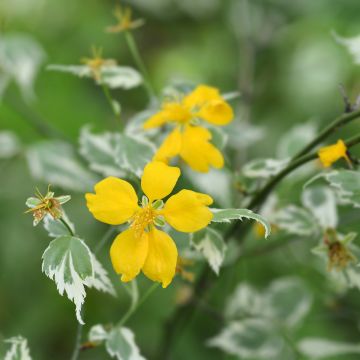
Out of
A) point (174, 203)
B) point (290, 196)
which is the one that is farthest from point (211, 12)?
point (174, 203)

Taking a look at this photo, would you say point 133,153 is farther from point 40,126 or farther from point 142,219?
point 40,126

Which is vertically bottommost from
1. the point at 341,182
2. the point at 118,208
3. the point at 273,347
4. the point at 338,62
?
the point at 273,347

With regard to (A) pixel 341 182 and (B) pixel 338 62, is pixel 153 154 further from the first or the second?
(B) pixel 338 62

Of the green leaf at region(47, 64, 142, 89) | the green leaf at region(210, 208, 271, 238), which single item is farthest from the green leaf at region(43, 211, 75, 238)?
the green leaf at region(47, 64, 142, 89)

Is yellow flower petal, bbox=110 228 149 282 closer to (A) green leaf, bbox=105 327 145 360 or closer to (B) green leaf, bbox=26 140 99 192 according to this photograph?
(A) green leaf, bbox=105 327 145 360

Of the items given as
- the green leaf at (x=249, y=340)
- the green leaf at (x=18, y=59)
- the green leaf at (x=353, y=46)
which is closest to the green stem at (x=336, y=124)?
the green leaf at (x=353, y=46)

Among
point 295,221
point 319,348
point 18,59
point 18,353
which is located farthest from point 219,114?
point 18,59
